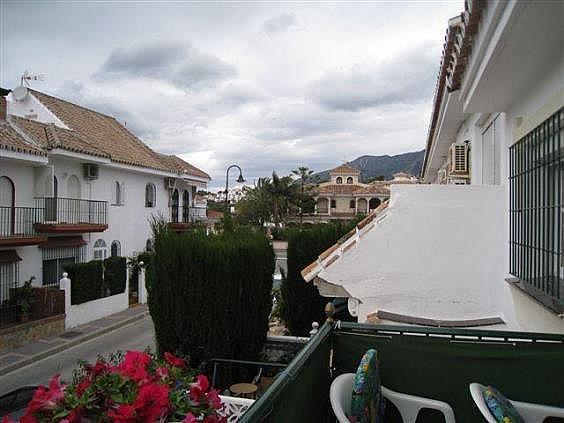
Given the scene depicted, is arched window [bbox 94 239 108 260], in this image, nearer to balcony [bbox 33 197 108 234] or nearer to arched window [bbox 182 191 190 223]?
balcony [bbox 33 197 108 234]

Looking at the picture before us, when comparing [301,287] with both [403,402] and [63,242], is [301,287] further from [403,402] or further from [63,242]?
[63,242]

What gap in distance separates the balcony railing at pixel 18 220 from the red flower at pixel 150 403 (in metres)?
16.1

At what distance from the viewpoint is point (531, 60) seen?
3.67 m

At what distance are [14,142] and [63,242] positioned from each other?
15.6ft

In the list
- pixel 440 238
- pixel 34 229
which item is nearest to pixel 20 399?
pixel 440 238

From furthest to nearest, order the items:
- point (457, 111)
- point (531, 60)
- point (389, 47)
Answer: point (389, 47) < point (457, 111) < point (531, 60)

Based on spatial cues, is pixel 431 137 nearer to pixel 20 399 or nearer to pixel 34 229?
pixel 20 399

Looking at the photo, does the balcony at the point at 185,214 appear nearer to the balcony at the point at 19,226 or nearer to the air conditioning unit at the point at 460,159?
the balcony at the point at 19,226

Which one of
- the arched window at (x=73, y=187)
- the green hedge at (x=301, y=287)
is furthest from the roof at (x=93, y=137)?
the green hedge at (x=301, y=287)

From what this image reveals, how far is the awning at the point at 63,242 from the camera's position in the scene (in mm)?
18219

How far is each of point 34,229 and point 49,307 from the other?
10.8ft

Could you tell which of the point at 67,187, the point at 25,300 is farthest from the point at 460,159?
the point at 67,187

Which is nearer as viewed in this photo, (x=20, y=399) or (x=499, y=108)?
(x=499, y=108)

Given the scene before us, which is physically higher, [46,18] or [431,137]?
[46,18]
